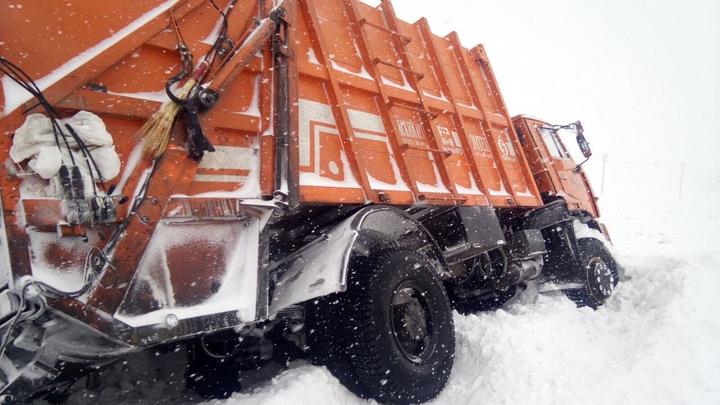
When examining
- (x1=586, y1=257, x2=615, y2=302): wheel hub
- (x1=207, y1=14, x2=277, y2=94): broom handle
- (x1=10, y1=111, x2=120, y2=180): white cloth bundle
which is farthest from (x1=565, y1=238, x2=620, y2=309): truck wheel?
(x1=10, y1=111, x2=120, y2=180): white cloth bundle

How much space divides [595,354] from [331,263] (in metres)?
2.30

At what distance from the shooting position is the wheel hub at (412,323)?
2.97 m

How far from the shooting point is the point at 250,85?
2.55 meters

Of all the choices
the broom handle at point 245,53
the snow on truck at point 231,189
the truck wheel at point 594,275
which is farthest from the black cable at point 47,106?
the truck wheel at point 594,275

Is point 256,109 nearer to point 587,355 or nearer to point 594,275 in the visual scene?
point 587,355

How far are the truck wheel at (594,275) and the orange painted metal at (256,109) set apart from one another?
1839 mm

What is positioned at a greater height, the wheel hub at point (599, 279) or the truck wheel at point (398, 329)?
the truck wheel at point (398, 329)

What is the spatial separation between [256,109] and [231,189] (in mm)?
502

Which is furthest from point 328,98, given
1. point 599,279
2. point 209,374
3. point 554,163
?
point 599,279

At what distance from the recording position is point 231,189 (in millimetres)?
2359

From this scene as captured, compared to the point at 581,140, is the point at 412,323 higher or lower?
lower

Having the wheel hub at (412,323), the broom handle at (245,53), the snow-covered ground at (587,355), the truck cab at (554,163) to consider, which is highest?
the broom handle at (245,53)

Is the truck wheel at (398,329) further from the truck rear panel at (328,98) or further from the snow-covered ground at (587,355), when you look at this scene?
the truck rear panel at (328,98)

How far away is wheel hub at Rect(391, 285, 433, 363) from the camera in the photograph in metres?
2.97
